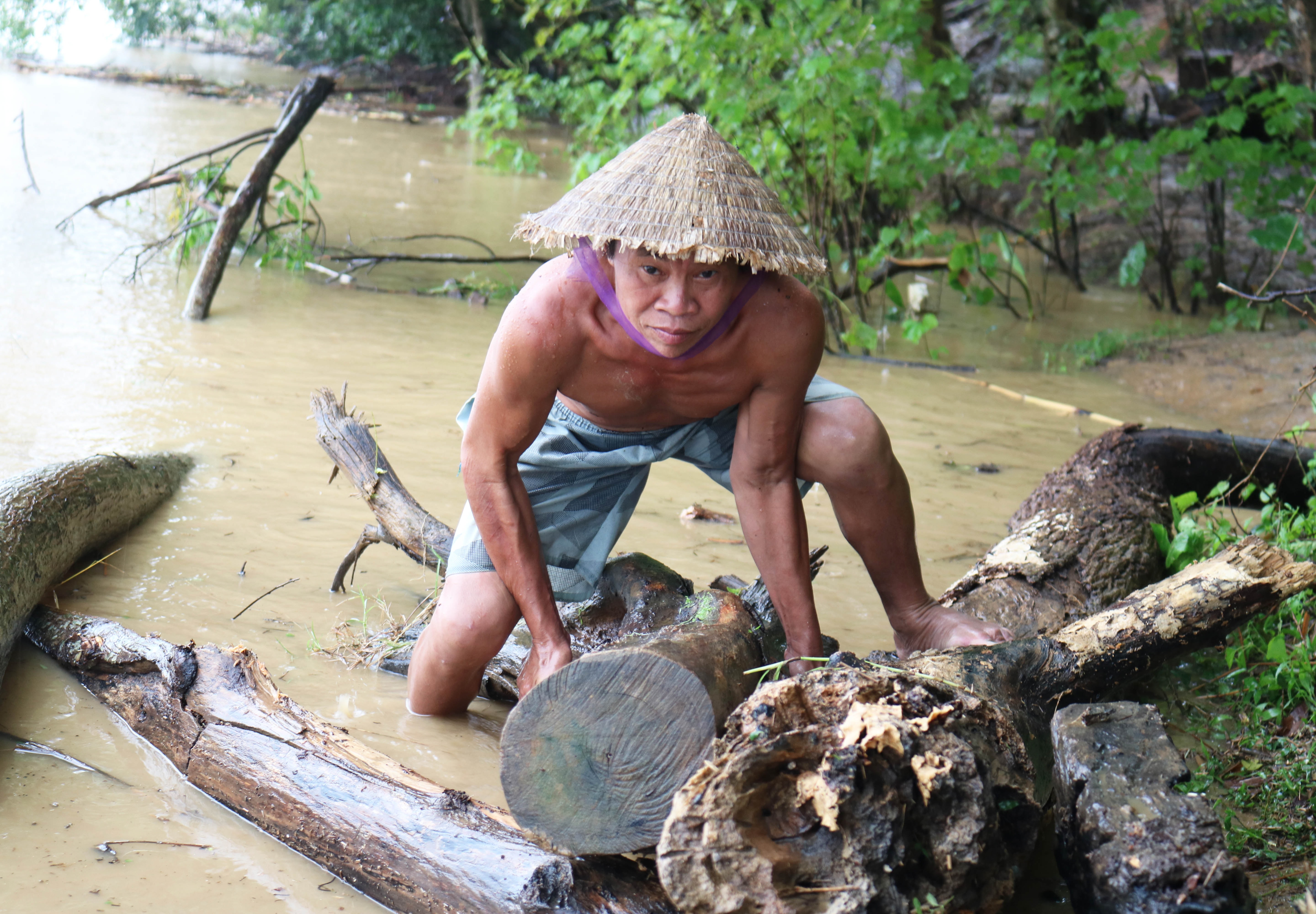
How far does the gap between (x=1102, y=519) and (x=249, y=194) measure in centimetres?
502

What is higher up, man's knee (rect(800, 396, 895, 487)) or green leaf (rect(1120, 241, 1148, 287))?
green leaf (rect(1120, 241, 1148, 287))

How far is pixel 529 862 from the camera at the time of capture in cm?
178

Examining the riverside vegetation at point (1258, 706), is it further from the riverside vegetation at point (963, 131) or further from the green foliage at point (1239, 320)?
the green foliage at point (1239, 320)

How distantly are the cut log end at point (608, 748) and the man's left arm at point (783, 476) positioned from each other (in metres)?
0.62

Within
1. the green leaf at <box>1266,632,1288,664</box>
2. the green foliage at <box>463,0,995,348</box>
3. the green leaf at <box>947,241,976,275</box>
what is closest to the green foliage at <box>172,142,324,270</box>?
the green foliage at <box>463,0,995,348</box>

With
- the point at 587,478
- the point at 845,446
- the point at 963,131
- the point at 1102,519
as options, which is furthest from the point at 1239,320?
the point at 587,478

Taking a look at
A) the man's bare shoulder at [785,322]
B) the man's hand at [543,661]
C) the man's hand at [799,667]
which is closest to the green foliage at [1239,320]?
the man's bare shoulder at [785,322]

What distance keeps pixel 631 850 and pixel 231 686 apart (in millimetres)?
981

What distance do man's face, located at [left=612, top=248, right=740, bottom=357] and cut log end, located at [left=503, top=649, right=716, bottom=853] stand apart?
2.28ft

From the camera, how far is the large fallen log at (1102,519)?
2.85m

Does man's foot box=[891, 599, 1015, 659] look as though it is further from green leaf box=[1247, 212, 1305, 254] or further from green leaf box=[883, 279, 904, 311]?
green leaf box=[1247, 212, 1305, 254]

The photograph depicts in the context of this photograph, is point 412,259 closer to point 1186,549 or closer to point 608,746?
point 1186,549

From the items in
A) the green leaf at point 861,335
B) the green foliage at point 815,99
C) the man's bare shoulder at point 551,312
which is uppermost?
the green foliage at point 815,99

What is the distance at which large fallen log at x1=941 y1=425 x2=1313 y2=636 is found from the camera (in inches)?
112
